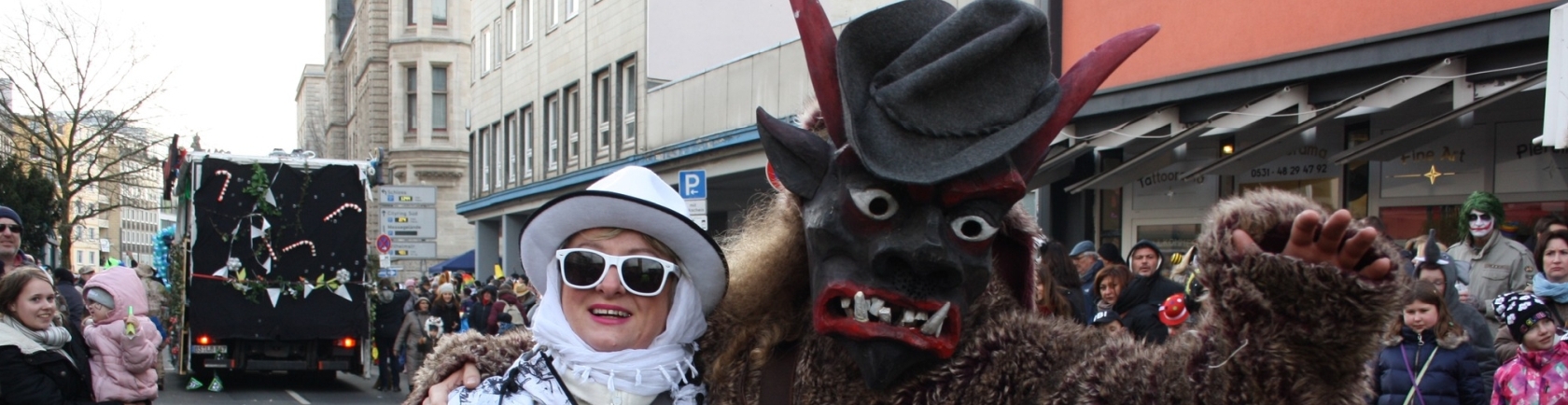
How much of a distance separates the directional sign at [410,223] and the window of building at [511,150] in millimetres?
6013

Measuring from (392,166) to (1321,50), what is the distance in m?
35.7

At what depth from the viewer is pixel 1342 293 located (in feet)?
5.35

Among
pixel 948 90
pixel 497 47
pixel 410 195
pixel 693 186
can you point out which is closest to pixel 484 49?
pixel 497 47

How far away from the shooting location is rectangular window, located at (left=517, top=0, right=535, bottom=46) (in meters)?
26.7

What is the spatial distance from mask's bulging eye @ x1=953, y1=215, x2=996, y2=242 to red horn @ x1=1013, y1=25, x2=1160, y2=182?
13cm

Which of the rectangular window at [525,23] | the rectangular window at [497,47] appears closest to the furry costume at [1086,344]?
the rectangular window at [525,23]

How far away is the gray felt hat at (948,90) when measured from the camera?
84.4 inches

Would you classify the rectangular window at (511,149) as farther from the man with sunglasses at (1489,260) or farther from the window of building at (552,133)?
the man with sunglasses at (1489,260)

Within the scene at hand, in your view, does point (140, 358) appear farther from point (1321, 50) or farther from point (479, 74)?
point (479, 74)

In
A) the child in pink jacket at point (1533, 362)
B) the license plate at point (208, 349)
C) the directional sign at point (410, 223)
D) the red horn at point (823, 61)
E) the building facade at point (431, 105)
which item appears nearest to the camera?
the red horn at point (823, 61)

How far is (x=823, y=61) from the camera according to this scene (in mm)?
2342

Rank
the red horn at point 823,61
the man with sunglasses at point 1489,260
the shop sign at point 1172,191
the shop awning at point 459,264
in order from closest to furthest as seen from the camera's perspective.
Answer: the red horn at point 823,61 → the man with sunglasses at point 1489,260 → the shop sign at point 1172,191 → the shop awning at point 459,264

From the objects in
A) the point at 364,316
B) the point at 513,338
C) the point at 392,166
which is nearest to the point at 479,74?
the point at 392,166

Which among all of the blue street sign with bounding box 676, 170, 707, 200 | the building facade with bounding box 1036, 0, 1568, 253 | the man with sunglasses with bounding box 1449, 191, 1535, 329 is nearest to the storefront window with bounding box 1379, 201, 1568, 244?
the building facade with bounding box 1036, 0, 1568, 253
